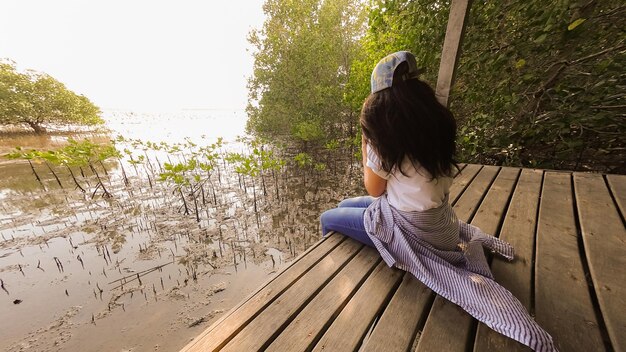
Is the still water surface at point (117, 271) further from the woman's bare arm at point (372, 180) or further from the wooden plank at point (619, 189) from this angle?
the wooden plank at point (619, 189)

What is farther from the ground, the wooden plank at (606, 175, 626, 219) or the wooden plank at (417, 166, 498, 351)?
the wooden plank at (606, 175, 626, 219)

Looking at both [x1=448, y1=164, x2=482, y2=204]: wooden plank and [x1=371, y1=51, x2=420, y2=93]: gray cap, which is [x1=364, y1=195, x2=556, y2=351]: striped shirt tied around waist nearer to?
[x1=371, y1=51, x2=420, y2=93]: gray cap

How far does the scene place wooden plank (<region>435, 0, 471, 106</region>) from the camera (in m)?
2.29

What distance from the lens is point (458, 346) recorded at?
1024 mm

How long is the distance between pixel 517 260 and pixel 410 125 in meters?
1.28

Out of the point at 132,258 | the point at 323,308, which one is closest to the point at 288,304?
the point at 323,308

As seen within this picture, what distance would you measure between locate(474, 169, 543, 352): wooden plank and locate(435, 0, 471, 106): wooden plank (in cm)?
137

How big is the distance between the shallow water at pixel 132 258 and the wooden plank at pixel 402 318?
281cm

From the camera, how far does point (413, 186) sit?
1.37 metres

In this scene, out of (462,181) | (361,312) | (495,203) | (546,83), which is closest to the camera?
(361,312)

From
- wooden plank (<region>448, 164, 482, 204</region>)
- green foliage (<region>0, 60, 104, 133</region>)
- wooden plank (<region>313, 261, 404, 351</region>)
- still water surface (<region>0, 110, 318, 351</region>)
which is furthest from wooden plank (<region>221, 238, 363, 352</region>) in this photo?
green foliage (<region>0, 60, 104, 133</region>)

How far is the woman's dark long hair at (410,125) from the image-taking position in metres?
1.20

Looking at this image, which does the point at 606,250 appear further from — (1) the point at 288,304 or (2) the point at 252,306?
(2) the point at 252,306

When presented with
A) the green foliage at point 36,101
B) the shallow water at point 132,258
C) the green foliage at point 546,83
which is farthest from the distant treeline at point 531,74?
the green foliage at point 36,101
